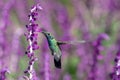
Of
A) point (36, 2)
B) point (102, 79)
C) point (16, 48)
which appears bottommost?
point (102, 79)

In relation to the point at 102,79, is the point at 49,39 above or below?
above

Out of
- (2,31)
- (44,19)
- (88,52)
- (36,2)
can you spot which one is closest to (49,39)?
(36,2)

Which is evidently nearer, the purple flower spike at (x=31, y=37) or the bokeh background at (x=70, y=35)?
the purple flower spike at (x=31, y=37)

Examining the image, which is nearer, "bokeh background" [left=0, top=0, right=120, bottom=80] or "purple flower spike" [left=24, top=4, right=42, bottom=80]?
"purple flower spike" [left=24, top=4, right=42, bottom=80]

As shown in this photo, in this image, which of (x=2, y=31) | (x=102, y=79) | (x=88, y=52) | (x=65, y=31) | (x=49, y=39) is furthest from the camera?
(x=65, y=31)

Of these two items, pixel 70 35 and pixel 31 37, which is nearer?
pixel 31 37

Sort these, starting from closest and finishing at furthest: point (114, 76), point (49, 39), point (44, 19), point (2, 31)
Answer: point (49, 39), point (114, 76), point (2, 31), point (44, 19)

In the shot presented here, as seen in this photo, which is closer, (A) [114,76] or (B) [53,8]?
(A) [114,76]

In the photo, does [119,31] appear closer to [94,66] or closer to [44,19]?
[44,19]
